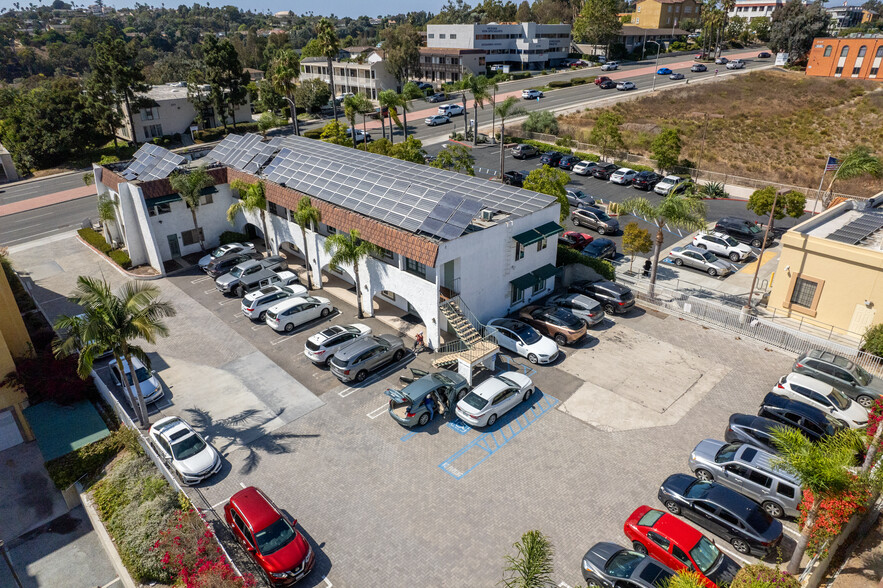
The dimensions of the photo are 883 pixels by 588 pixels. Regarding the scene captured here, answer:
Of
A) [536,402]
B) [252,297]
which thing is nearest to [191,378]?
[252,297]

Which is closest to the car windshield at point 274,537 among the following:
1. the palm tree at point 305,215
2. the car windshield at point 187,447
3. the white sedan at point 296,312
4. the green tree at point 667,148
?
the car windshield at point 187,447

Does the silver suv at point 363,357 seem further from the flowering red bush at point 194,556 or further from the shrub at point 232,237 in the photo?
the shrub at point 232,237

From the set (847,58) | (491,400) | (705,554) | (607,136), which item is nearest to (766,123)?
(607,136)

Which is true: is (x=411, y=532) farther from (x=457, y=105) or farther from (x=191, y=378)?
(x=457, y=105)

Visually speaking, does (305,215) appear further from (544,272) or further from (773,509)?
(773,509)

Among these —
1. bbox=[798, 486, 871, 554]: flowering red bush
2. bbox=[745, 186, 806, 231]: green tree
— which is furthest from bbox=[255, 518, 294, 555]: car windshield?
bbox=[745, 186, 806, 231]: green tree

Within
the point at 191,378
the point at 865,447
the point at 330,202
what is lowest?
the point at 191,378
